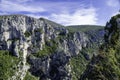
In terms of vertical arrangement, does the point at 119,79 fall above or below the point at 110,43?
below

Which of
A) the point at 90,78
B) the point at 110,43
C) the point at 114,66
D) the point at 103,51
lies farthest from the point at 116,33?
the point at 90,78

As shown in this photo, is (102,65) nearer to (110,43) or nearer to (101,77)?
(101,77)

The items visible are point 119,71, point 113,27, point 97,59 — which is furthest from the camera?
point 113,27

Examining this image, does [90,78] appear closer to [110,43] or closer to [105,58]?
[105,58]

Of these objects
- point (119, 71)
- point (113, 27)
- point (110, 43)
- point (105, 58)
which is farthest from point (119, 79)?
point (113, 27)

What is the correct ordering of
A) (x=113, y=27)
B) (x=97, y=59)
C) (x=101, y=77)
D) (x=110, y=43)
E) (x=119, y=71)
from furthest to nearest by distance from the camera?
(x=113, y=27) < (x=110, y=43) < (x=97, y=59) < (x=119, y=71) < (x=101, y=77)

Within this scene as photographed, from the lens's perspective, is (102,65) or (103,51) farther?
(103,51)
